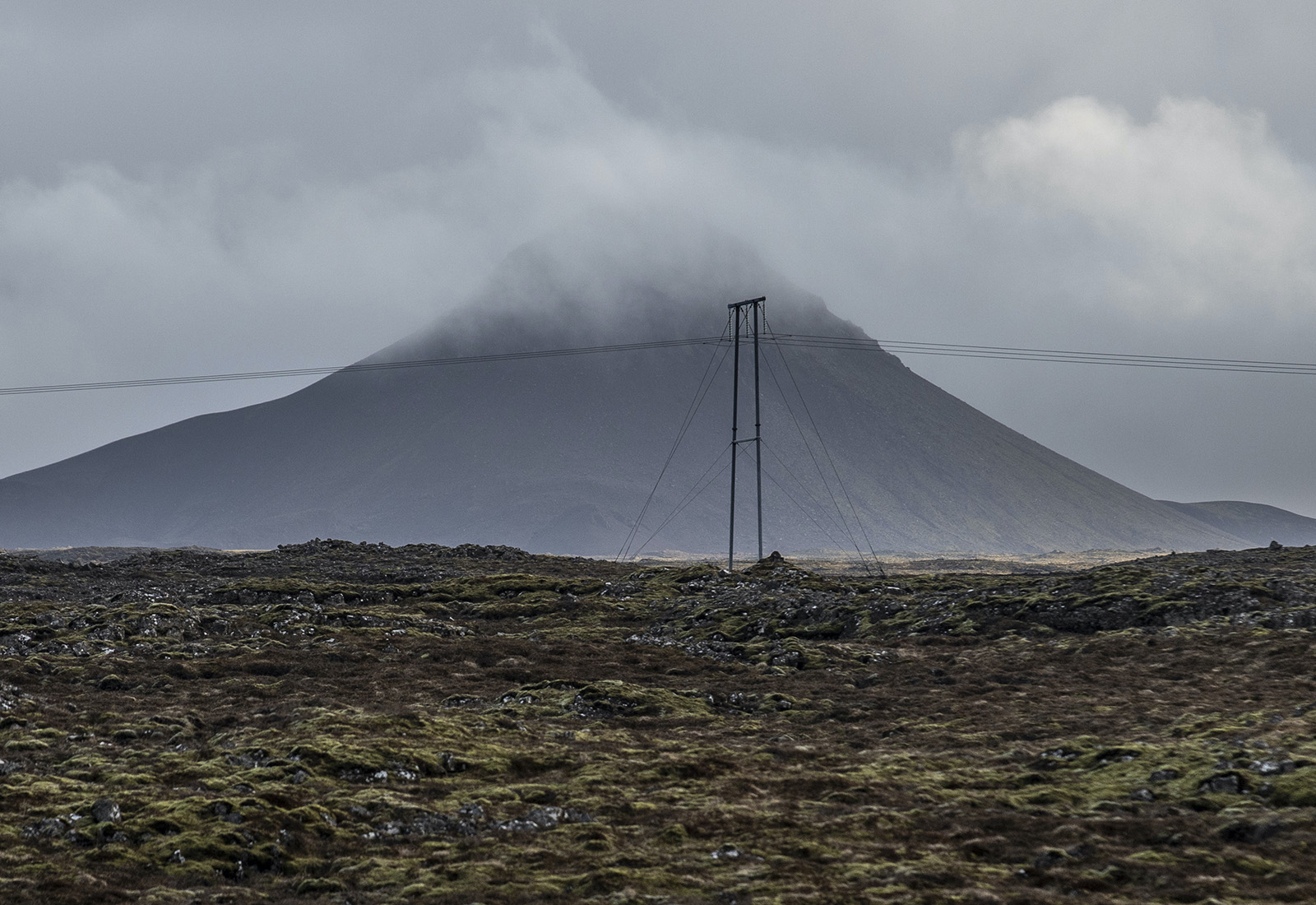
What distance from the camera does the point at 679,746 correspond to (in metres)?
28.3

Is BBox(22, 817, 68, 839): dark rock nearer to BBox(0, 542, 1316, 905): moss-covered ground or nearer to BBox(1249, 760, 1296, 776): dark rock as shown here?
BBox(0, 542, 1316, 905): moss-covered ground

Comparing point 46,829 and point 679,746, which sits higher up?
point 46,829

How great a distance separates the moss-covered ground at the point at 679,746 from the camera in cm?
1814

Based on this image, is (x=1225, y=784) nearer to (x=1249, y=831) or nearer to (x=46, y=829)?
(x=1249, y=831)

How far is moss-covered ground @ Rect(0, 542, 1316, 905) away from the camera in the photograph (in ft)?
59.5

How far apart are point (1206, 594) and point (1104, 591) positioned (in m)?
3.98

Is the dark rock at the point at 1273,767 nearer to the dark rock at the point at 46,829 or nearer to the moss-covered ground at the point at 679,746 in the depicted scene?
the moss-covered ground at the point at 679,746

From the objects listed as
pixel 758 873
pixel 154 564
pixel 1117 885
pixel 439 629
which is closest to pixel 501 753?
pixel 758 873

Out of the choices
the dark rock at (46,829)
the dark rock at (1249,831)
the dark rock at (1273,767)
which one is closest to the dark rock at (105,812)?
the dark rock at (46,829)

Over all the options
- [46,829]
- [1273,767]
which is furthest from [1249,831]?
[46,829]

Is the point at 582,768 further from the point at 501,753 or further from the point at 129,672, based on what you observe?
the point at 129,672

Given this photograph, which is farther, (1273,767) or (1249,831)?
(1273,767)

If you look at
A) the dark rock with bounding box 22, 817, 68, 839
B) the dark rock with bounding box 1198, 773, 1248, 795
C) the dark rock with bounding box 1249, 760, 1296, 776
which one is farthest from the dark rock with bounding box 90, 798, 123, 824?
the dark rock with bounding box 1249, 760, 1296, 776

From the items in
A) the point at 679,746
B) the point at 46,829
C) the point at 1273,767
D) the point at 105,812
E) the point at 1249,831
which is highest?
the point at 1273,767
